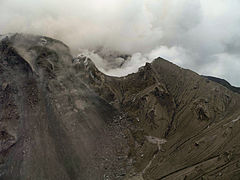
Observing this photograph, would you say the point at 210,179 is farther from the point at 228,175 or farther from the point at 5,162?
the point at 5,162

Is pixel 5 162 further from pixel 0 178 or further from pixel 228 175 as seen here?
pixel 228 175

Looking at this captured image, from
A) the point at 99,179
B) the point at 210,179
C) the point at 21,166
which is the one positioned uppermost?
the point at 21,166

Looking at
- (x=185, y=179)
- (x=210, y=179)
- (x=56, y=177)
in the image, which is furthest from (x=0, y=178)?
(x=210, y=179)

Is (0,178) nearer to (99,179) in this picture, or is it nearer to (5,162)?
(5,162)

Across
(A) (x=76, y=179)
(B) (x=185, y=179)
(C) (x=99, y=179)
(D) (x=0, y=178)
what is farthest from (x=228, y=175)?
(D) (x=0, y=178)

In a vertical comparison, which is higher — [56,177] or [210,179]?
[56,177]

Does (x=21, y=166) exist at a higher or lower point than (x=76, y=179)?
higher

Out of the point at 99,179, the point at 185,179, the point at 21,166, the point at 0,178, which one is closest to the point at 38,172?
the point at 21,166
